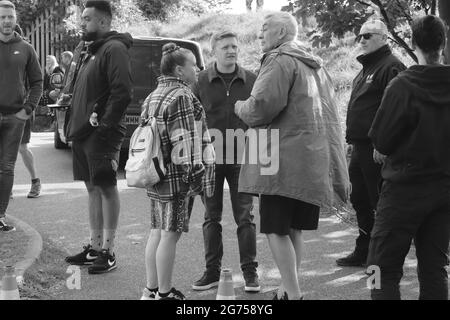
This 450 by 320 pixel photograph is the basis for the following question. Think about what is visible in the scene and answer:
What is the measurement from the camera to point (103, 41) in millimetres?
6641

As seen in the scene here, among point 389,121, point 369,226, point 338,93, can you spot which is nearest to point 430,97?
point 389,121

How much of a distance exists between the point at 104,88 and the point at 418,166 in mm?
3074

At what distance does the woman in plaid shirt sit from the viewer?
17.9 ft

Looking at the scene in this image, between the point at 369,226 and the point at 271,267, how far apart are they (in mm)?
980

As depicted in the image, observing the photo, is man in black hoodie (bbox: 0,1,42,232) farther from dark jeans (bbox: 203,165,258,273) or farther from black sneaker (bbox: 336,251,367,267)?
black sneaker (bbox: 336,251,367,267)

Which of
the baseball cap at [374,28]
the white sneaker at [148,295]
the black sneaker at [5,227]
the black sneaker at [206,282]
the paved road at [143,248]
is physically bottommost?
the paved road at [143,248]

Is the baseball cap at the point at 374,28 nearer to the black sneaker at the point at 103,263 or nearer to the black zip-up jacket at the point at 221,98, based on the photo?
the black zip-up jacket at the point at 221,98

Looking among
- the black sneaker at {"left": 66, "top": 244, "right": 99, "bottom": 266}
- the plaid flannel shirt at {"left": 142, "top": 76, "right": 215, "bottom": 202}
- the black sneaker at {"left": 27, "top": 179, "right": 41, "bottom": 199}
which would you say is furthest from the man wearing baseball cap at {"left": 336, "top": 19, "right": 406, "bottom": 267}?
the black sneaker at {"left": 27, "top": 179, "right": 41, "bottom": 199}

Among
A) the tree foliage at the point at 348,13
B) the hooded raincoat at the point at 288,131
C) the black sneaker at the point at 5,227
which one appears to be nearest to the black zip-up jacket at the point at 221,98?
the hooded raincoat at the point at 288,131

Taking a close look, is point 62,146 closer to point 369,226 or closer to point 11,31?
point 11,31

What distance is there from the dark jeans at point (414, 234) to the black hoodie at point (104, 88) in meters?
2.66

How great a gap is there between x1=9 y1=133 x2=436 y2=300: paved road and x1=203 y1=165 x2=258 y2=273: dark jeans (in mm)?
247

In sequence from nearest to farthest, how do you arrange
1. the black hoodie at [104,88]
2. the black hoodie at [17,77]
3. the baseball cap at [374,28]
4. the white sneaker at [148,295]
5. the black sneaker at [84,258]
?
1. the white sneaker at [148,295]
2. the black hoodie at [104,88]
3. the baseball cap at [374,28]
4. the black sneaker at [84,258]
5. the black hoodie at [17,77]

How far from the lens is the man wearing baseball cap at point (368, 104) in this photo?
6566 millimetres
